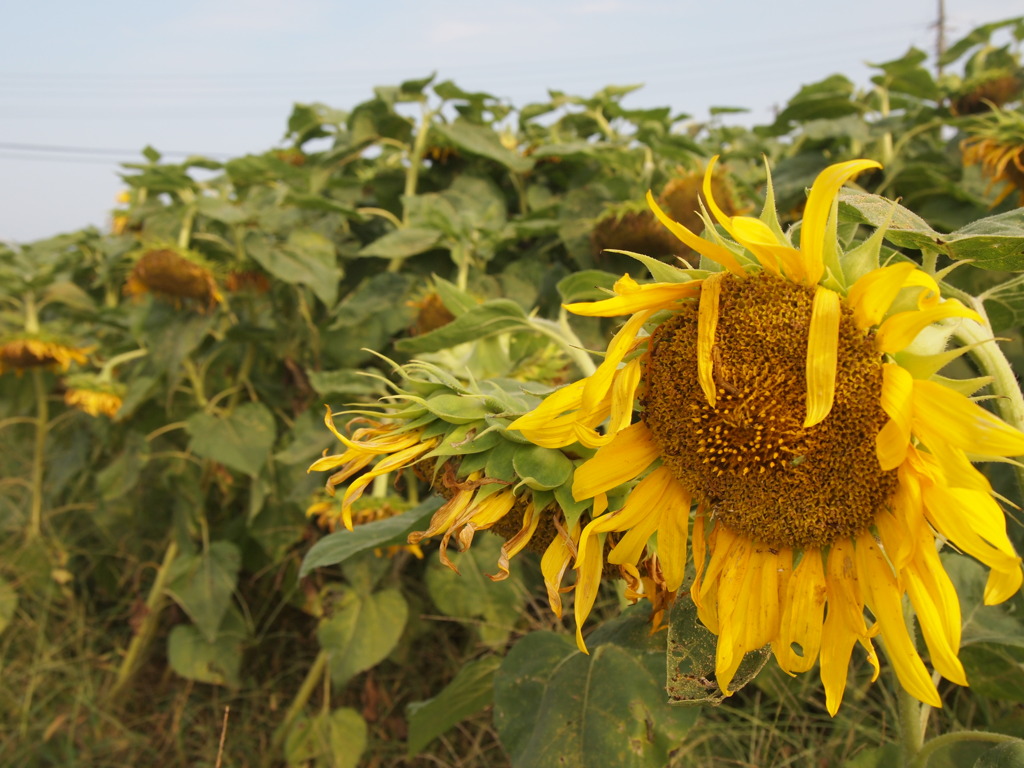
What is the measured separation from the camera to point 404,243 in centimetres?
234

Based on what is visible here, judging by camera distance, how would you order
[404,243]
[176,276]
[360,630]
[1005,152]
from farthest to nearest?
[176,276]
[404,243]
[360,630]
[1005,152]

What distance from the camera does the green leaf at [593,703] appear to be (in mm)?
947

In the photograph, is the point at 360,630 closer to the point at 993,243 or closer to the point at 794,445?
the point at 794,445

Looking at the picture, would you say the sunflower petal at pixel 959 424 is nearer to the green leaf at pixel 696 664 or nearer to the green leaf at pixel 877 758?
the green leaf at pixel 696 664

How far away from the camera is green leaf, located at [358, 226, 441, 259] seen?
2295 millimetres

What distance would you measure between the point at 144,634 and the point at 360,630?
1.00m

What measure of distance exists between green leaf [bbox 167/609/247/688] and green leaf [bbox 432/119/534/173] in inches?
68.9

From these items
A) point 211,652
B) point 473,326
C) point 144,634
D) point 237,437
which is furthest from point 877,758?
point 144,634

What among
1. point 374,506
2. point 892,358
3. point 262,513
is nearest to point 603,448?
point 892,358

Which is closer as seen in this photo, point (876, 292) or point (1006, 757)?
point (876, 292)

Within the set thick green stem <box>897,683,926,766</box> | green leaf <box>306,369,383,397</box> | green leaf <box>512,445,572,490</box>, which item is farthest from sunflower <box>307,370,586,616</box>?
green leaf <box>306,369,383,397</box>

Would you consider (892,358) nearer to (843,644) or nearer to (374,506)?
(843,644)

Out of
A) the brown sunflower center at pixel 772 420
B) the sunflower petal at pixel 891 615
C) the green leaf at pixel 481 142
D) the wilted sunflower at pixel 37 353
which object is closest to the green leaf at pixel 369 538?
the brown sunflower center at pixel 772 420

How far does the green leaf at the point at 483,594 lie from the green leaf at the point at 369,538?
1064mm
